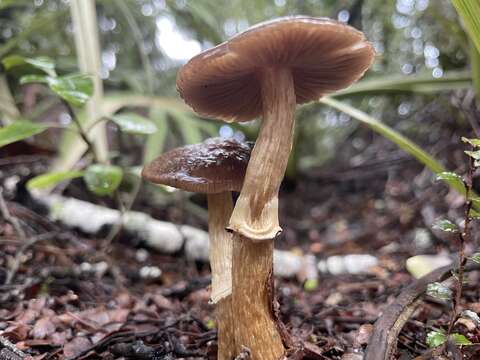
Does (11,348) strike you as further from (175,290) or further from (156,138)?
(156,138)

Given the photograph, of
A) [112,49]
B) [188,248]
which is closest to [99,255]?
[188,248]

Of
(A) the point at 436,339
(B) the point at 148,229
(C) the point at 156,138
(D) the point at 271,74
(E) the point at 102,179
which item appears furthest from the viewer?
(C) the point at 156,138

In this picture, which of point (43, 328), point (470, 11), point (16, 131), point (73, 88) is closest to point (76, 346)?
point (43, 328)

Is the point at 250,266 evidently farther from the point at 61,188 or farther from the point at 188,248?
the point at 61,188

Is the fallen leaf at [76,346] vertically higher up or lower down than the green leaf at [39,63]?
lower down

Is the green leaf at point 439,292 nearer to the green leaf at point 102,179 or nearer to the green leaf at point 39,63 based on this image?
the green leaf at point 102,179

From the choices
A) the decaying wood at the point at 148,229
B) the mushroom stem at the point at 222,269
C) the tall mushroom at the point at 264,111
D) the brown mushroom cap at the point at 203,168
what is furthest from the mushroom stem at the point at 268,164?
the decaying wood at the point at 148,229
